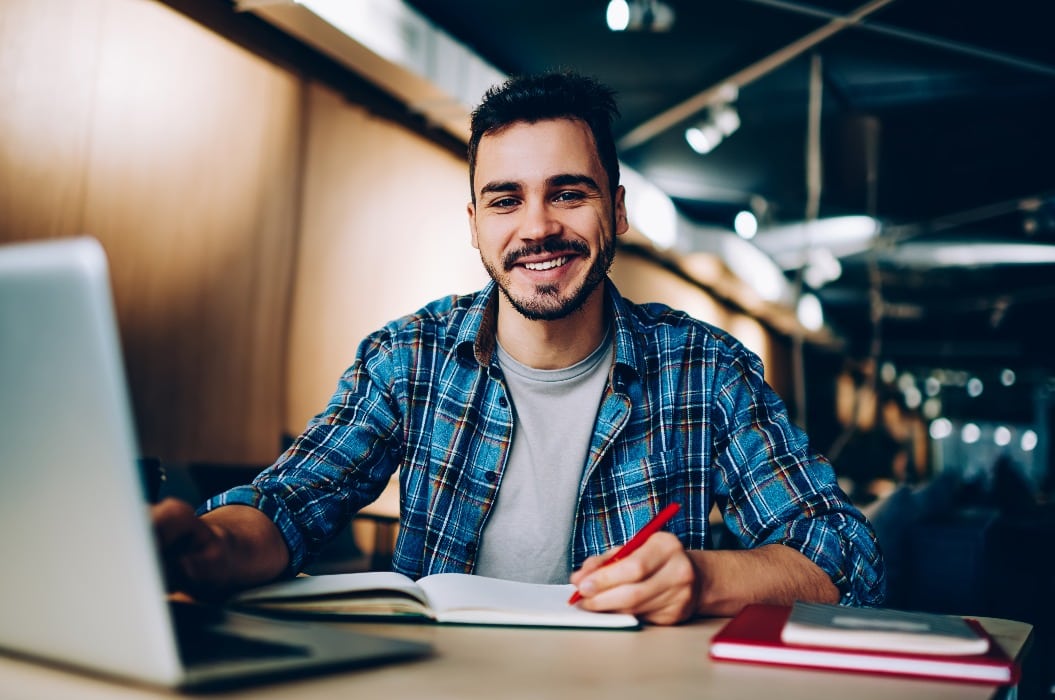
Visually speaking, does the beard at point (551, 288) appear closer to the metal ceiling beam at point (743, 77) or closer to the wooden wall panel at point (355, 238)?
the wooden wall panel at point (355, 238)

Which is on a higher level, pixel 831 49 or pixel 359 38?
pixel 831 49

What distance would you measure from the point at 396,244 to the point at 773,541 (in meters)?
3.87

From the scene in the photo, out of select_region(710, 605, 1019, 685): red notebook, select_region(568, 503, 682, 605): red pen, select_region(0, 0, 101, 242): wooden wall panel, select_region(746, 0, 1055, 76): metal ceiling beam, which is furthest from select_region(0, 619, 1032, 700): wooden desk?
select_region(746, 0, 1055, 76): metal ceiling beam

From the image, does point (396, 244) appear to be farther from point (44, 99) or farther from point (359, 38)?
point (44, 99)

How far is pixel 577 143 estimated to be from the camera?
1726mm

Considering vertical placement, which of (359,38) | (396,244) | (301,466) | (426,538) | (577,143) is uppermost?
(359,38)

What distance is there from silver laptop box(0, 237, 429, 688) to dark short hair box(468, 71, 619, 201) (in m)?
1.24

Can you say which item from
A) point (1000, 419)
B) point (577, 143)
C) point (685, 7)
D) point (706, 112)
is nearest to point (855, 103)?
point (706, 112)

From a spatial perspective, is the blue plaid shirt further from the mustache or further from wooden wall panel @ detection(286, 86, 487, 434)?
wooden wall panel @ detection(286, 86, 487, 434)

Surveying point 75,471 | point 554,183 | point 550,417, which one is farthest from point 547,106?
point 75,471

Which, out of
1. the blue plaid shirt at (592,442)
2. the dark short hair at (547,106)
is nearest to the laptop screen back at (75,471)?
the blue plaid shirt at (592,442)

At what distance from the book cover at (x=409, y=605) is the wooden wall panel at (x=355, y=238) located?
134 inches

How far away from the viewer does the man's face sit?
5.55 ft

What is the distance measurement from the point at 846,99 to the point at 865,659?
526 cm
